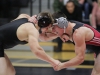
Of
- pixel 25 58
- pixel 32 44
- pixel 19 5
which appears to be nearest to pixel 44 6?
pixel 19 5

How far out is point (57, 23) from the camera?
4.64m

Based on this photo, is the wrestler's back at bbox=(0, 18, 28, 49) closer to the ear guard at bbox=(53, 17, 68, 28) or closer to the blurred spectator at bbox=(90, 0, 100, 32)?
the ear guard at bbox=(53, 17, 68, 28)

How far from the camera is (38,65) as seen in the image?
7379 millimetres

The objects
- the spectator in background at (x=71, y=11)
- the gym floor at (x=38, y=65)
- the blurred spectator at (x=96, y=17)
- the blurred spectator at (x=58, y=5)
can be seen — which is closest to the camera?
the gym floor at (x=38, y=65)

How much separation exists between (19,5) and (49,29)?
4724 mm

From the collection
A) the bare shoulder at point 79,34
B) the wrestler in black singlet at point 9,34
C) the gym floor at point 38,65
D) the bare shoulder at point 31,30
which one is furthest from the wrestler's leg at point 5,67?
the gym floor at point 38,65

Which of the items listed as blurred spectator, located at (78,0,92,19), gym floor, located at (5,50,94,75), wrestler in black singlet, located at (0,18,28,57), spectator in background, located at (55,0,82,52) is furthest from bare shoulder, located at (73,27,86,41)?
blurred spectator, located at (78,0,92,19)

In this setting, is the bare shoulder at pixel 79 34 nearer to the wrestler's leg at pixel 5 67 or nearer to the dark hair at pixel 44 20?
the dark hair at pixel 44 20

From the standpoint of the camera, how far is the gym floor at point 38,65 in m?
6.79

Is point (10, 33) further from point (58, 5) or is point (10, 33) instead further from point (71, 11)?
point (58, 5)

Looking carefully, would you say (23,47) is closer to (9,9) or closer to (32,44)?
(9,9)

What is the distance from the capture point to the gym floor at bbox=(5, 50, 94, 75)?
6785 mm

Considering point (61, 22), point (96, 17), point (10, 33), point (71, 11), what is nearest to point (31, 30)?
point (10, 33)

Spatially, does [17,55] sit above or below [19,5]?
below
